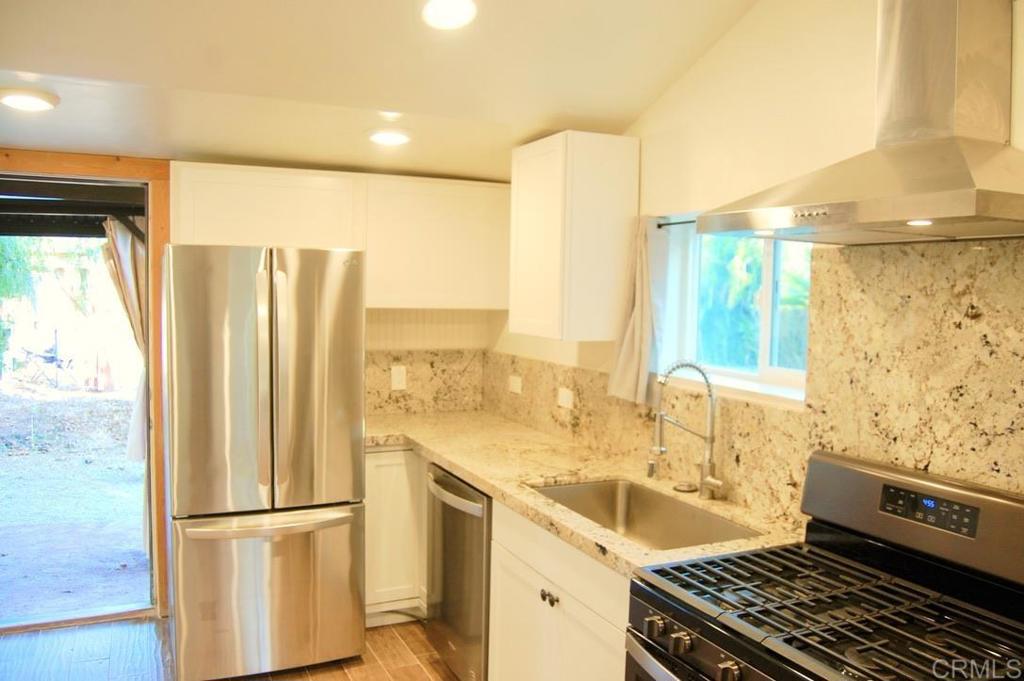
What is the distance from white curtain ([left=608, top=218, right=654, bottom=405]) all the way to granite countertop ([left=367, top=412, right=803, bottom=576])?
31 centimetres

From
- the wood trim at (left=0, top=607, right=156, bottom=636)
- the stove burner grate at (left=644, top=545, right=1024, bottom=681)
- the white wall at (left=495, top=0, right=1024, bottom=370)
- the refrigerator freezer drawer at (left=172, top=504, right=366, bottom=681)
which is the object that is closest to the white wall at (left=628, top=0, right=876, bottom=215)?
the white wall at (left=495, top=0, right=1024, bottom=370)

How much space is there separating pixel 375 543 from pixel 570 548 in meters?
1.50

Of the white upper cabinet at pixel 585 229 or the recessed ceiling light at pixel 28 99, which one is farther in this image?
the white upper cabinet at pixel 585 229

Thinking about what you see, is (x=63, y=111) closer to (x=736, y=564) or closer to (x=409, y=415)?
(x=409, y=415)

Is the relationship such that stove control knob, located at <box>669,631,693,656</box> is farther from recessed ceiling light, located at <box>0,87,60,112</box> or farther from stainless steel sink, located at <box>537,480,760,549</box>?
recessed ceiling light, located at <box>0,87,60,112</box>

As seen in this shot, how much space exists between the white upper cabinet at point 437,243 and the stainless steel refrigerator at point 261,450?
56 cm

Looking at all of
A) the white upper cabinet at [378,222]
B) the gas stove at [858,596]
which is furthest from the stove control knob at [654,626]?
the white upper cabinet at [378,222]

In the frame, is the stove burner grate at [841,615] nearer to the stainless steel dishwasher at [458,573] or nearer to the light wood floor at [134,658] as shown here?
the stainless steel dishwasher at [458,573]

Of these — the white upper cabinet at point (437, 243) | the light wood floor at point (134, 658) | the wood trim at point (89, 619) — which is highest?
the white upper cabinet at point (437, 243)

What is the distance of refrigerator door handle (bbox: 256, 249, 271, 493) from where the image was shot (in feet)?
9.40

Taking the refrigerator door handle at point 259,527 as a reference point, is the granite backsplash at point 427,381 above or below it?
above

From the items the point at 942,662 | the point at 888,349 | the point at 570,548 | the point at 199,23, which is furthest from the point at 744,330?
the point at 199,23

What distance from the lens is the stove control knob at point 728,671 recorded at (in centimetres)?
149

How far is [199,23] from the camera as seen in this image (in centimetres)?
215
